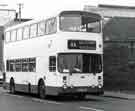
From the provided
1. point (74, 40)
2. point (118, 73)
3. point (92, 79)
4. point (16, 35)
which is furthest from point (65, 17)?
point (118, 73)

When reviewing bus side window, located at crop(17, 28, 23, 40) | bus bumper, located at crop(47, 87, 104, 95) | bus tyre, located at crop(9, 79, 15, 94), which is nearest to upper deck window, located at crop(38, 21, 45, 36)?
bus bumper, located at crop(47, 87, 104, 95)

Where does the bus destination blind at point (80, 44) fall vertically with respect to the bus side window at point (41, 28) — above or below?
below

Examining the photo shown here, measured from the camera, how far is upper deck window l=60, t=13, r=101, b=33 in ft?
77.2

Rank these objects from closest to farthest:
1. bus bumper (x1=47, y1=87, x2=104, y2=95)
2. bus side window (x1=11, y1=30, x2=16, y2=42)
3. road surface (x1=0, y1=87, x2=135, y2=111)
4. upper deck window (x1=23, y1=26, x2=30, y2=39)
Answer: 1. road surface (x1=0, y1=87, x2=135, y2=111)
2. bus bumper (x1=47, y1=87, x2=104, y2=95)
3. upper deck window (x1=23, y1=26, x2=30, y2=39)
4. bus side window (x1=11, y1=30, x2=16, y2=42)

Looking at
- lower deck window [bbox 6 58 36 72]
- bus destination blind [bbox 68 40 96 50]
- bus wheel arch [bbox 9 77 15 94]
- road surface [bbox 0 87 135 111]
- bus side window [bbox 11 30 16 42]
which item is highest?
bus side window [bbox 11 30 16 42]

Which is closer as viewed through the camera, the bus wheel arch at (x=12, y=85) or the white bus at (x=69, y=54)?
the white bus at (x=69, y=54)

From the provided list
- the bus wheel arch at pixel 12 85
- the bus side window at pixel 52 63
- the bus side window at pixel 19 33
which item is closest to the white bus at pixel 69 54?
the bus side window at pixel 52 63

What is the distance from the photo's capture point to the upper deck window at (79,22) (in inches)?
926

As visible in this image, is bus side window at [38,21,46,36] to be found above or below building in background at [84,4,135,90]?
above

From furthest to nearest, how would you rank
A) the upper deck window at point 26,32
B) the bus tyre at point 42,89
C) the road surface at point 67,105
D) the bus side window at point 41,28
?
1. the upper deck window at point 26,32
2. the bus side window at point 41,28
3. the bus tyre at point 42,89
4. the road surface at point 67,105

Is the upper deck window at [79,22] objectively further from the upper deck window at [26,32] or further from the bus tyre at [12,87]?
the bus tyre at [12,87]

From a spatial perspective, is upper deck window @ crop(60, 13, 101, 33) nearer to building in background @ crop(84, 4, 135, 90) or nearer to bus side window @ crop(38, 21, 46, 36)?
bus side window @ crop(38, 21, 46, 36)

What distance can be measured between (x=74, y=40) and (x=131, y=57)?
10405 millimetres

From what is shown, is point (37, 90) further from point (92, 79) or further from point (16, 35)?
point (16, 35)
